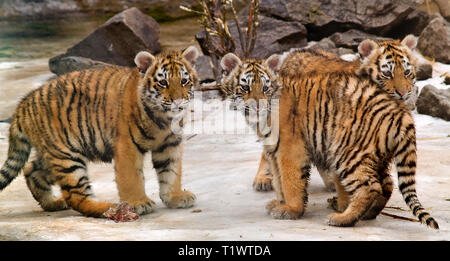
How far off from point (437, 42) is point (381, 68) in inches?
153

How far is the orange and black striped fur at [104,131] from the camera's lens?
372cm

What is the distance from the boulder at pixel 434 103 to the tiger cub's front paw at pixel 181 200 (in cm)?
311

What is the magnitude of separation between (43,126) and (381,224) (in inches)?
86.6

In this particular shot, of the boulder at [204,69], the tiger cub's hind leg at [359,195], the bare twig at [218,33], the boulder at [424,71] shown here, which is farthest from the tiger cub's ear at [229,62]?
the boulder at [424,71]

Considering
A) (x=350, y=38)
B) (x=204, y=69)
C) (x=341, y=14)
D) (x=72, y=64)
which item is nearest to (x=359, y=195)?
(x=204, y=69)

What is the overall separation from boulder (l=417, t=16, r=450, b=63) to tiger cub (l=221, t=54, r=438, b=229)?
178 inches

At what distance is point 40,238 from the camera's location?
283 centimetres

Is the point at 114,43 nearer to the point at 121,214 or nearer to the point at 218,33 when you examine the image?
the point at 218,33

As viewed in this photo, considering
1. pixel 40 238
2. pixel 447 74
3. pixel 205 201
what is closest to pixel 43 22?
pixel 447 74

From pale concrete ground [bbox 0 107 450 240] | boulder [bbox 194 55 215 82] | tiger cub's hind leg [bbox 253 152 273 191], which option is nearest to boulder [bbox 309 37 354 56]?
boulder [bbox 194 55 215 82]

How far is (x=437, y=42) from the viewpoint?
25.0ft

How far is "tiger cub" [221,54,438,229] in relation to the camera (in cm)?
318

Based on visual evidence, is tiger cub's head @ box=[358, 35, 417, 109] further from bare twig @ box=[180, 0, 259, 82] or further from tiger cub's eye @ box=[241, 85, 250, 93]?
bare twig @ box=[180, 0, 259, 82]
